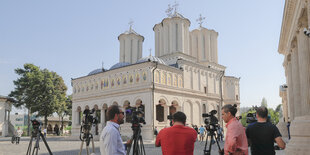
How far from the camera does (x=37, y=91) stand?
4494 cm

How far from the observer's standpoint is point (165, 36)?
39.5 metres

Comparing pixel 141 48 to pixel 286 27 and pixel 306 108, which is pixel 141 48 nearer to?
pixel 286 27

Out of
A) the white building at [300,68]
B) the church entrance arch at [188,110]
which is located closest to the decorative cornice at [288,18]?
the white building at [300,68]

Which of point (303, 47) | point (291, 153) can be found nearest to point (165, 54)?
point (303, 47)

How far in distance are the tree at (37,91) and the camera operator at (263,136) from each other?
147 feet

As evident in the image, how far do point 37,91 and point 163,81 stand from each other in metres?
23.9

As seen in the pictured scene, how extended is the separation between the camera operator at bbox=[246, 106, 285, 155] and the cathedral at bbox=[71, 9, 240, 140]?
23332mm

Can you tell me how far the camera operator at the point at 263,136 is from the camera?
4770 millimetres

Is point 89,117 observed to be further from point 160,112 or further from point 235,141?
point 160,112

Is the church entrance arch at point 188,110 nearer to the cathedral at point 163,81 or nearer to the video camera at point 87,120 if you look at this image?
the cathedral at point 163,81

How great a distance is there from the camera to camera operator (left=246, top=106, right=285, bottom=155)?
4770 millimetres

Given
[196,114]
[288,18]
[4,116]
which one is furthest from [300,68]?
[4,116]

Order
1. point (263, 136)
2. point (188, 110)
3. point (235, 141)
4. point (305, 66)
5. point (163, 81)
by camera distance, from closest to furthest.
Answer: point (235, 141)
point (263, 136)
point (305, 66)
point (163, 81)
point (188, 110)

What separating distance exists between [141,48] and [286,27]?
30.0 metres
